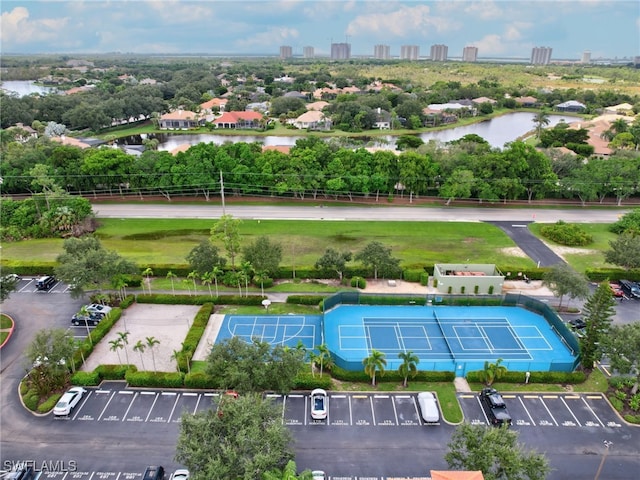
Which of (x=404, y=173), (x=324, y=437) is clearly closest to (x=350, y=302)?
(x=324, y=437)

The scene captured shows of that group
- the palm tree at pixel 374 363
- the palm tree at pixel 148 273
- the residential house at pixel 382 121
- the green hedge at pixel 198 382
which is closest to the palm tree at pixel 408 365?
the palm tree at pixel 374 363

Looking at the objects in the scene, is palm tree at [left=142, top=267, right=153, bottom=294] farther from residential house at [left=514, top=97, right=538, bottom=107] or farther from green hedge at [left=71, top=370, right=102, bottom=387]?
residential house at [left=514, top=97, right=538, bottom=107]

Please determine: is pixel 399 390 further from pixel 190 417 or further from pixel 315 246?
pixel 315 246

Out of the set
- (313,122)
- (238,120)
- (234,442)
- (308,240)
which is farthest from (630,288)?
(238,120)

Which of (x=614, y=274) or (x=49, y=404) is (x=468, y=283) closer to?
(x=614, y=274)

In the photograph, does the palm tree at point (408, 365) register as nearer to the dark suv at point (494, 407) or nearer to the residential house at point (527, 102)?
the dark suv at point (494, 407)

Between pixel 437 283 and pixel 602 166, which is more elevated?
pixel 602 166
